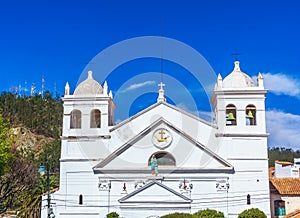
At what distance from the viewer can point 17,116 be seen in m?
93.8

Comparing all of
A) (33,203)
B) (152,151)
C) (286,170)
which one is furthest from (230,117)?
(33,203)

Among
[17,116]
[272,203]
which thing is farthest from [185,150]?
[17,116]

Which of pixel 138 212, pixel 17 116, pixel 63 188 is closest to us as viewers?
pixel 138 212

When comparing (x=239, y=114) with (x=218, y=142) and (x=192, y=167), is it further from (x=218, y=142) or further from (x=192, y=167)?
(x=192, y=167)

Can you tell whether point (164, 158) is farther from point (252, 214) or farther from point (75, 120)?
point (75, 120)

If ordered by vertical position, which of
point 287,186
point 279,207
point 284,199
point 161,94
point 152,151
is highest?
point 161,94

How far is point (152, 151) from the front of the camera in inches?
1147

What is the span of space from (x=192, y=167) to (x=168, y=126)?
315 cm

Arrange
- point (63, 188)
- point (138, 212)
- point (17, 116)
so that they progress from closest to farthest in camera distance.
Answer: point (138, 212), point (63, 188), point (17, 116)

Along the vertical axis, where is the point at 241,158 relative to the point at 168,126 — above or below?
below

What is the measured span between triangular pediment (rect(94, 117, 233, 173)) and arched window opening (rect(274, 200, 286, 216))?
5120 mm

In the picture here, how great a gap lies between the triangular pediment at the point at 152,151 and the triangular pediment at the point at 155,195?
1354mm

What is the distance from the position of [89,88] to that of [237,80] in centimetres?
1043

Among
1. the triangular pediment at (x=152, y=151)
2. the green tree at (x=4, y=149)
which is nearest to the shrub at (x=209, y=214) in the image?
the triangular pediment at (x=152, y=151)
